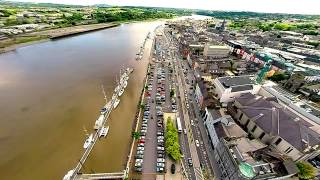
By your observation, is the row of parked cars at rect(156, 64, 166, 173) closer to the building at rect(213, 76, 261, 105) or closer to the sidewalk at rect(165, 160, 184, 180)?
the sidewalk at rect(165, 160, 184, 180)

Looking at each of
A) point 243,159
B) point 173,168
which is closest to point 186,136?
point 173,168

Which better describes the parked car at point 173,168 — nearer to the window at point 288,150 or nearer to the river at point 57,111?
the river at point 57,111

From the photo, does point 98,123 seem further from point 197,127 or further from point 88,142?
point 197,127

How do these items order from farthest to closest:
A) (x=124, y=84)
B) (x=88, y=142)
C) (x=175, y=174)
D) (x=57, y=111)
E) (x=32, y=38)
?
1. (x=32, y=38)
2. (x=124, y=84)
3. (x=57, y=111)
4. (x=88, y=142)
5. (x=175, y=174)

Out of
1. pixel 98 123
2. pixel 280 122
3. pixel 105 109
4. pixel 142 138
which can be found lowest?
pixel 142 138

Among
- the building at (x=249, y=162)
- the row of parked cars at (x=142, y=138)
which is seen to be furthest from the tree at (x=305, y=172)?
the row of parked cars at (x=142, y=138)

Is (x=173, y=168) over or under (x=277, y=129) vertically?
under
